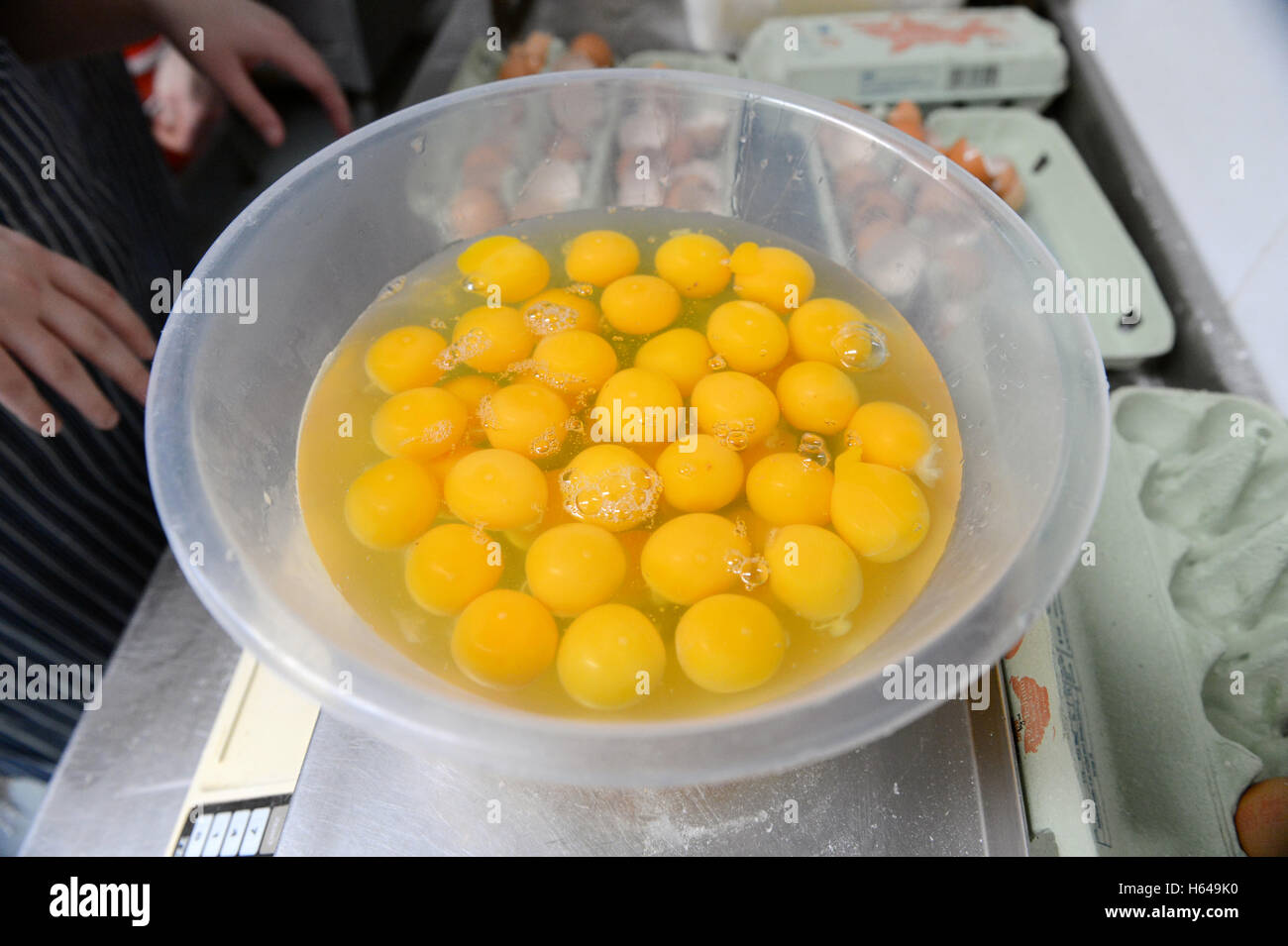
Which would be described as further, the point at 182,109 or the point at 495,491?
the point at 182,109

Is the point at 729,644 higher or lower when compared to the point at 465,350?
lower

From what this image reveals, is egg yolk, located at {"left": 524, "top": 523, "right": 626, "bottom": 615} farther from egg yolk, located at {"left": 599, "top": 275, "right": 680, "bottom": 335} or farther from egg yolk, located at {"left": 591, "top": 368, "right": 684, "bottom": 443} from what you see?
egg yolk, located at {"left": 599, "top": 275, "right": 680, "bottom": 335}

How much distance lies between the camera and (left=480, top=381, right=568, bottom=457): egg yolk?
1.08m

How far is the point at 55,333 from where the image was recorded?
3.48 feet

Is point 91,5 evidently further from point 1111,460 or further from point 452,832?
point 1111,460

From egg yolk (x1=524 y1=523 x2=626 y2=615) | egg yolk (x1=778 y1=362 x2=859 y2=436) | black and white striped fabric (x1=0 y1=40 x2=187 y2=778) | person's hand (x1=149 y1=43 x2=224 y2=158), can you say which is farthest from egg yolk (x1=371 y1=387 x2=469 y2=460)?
person's hand (x1=149 y1=43 x2=224 y2=158)

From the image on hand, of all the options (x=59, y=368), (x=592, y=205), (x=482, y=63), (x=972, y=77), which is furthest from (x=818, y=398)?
(x=482, y=63)

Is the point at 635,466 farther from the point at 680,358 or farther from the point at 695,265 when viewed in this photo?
the point at 695,265

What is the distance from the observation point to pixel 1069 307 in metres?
0.90

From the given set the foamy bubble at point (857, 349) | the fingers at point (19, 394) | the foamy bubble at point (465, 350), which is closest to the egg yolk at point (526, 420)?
the foamy bubble at point (465, 350)

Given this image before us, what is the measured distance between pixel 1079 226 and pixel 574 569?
5.21 ft

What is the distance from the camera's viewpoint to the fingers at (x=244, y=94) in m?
1.58

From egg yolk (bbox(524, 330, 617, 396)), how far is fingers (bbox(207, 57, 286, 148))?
886 mm
